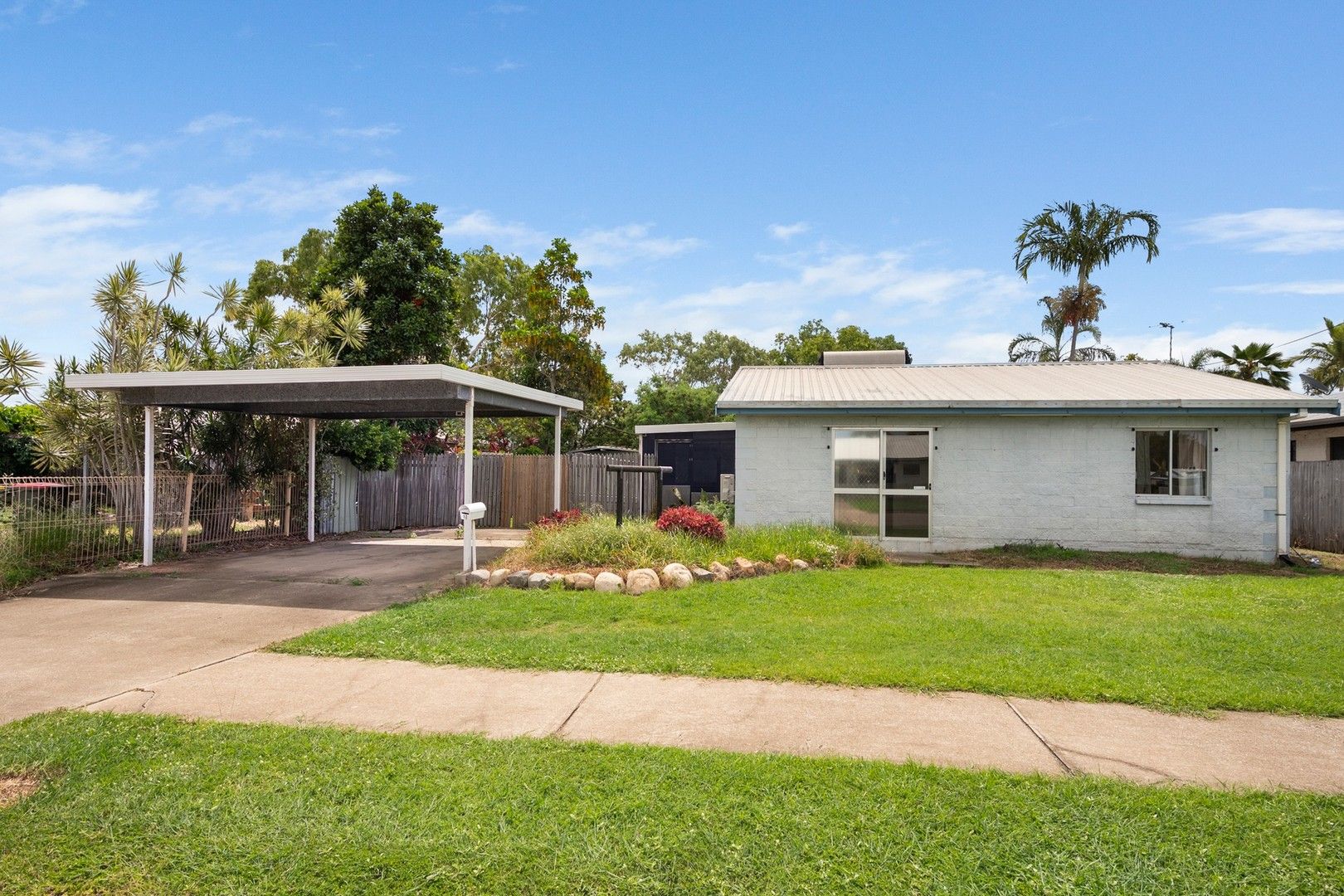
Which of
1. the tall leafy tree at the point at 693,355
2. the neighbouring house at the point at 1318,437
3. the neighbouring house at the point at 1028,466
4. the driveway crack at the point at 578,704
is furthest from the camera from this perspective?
the tall leafy tree at the point at 693,355

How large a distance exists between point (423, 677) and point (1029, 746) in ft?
13.0

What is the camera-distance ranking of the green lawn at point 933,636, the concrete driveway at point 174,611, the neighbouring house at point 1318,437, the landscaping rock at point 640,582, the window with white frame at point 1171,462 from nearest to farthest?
1. the green lawn at point 933,636
2. the concrete driveway at point 174,611
3. the landscaping rock at point 640,582
4. the window with white frame at point 1171,462
5. the neighbouring house at point 1318,437

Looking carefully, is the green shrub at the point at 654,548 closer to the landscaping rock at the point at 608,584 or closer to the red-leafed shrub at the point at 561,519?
the red-leafed shrub at the point at 561,519

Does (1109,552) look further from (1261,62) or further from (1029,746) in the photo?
(1029,746)

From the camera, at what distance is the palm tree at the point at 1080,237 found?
23703mm

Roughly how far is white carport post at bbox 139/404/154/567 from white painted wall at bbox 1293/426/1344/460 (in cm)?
2294

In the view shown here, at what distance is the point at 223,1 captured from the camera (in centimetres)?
1027

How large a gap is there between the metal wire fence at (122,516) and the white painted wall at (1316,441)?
22.4 meters

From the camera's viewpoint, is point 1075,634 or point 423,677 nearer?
point 423,677

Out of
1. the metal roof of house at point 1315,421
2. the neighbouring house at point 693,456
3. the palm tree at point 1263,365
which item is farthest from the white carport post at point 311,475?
the palm tree at point 1263,365

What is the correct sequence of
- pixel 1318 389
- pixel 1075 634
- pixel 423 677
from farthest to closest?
pixel 1318 389, pixel 1075 634, pixel 423 677

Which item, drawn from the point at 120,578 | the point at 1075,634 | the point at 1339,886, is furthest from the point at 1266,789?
the point at 120,578

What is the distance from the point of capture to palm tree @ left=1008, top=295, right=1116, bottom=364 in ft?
83.3

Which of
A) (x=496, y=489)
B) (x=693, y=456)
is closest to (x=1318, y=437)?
(x=693, y=456)
